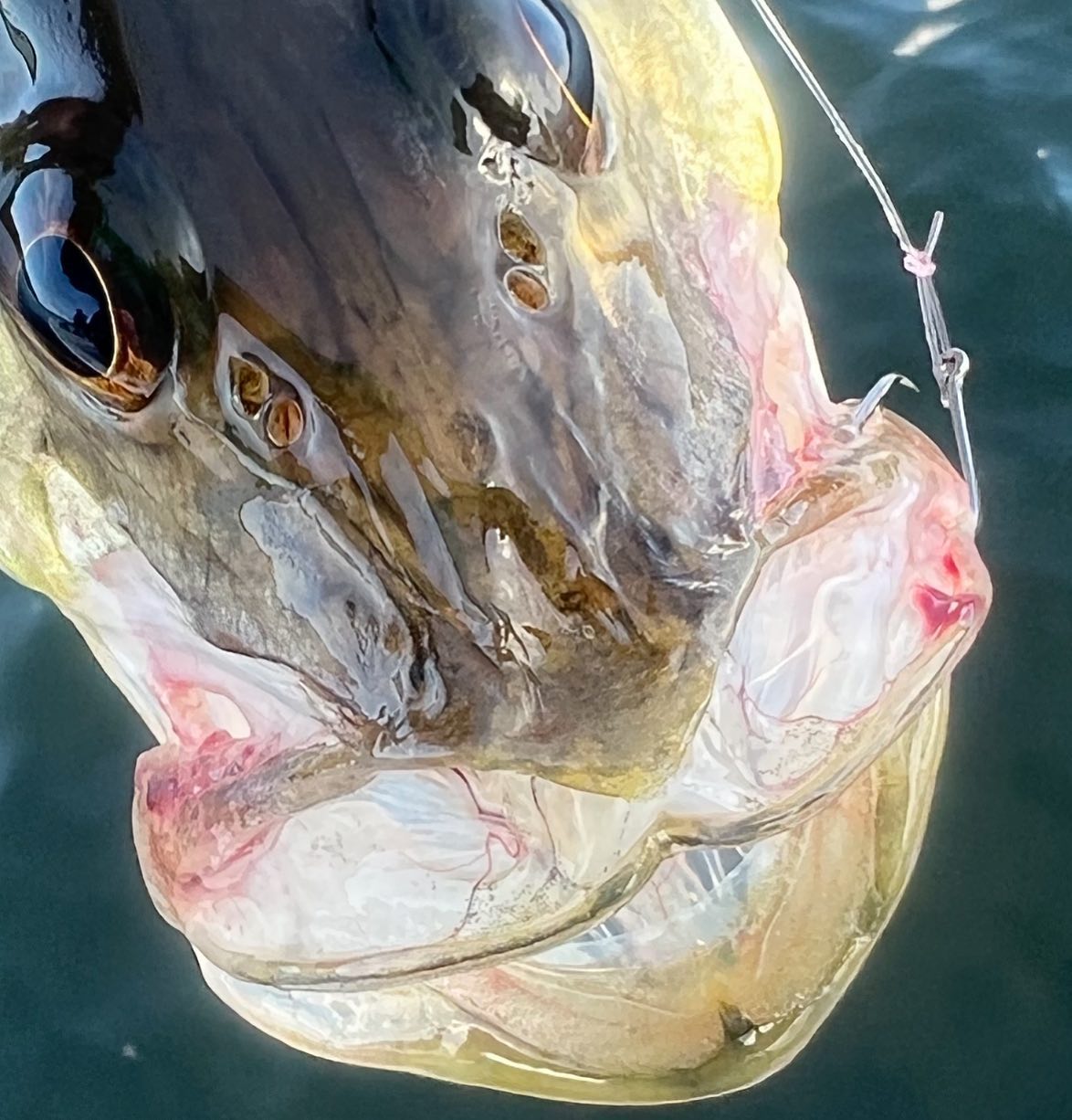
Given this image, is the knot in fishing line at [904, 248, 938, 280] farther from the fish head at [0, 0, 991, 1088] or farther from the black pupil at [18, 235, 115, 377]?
the black pupil at [18, 235, 115, 377]

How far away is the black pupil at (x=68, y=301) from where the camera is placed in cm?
127

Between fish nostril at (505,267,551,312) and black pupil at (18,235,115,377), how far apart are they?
36cm

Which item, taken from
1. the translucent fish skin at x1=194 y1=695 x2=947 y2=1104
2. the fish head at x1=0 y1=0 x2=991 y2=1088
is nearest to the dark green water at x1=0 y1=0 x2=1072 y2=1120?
the translucent fish skin at x1=194 y1=695 x2=947 y2=1104

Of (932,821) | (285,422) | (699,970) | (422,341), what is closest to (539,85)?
(422,341)

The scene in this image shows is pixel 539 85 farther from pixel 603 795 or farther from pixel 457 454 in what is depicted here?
pixel 603 795

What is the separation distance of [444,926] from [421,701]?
0.32 m

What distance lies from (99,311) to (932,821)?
185cm

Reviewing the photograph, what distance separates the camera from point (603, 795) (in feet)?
4.38

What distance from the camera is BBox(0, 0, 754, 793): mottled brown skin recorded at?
1.23 meters

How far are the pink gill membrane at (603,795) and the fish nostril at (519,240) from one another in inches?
9.9

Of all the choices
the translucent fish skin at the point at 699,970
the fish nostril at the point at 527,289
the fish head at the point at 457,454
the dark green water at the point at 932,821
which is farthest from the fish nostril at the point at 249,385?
the dark green water at the point at 932,821

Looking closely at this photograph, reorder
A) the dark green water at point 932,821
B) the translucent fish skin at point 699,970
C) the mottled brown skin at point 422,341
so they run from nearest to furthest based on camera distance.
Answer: the mottled brown skin at point 422,341
the translucent fish skin at point 699,970
the dark green water at point 932,821

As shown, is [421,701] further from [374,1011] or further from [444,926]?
[374,1011]

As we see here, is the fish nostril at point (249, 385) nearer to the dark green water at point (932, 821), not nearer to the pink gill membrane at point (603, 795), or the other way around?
the pink gill membrane at point (603, 795)
